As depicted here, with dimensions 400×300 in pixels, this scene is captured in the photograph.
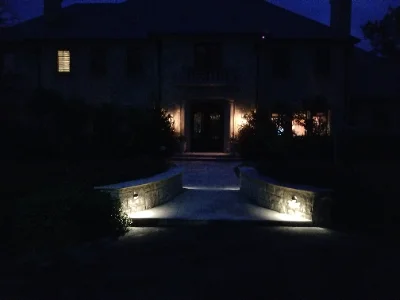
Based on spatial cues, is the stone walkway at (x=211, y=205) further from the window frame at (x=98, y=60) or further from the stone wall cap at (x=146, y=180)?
the window frame at (x=98, y=60)

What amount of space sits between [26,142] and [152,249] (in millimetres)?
11822

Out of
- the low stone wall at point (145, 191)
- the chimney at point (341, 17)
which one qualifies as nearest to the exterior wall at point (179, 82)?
the chimney at point (341, 17)

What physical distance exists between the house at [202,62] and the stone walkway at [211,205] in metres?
7.41

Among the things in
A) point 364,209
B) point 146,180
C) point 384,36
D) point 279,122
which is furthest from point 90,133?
point 384,36

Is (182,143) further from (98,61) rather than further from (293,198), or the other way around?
(293,198)

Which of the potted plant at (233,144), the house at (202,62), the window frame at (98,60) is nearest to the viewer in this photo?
the potted plant at (233,144)

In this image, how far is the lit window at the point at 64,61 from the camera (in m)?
21.5

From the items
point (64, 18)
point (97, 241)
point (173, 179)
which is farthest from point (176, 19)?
point (97, 241)

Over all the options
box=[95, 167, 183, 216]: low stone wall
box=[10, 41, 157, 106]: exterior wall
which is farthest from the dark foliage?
box=[95, 167, 183, 216]: low stone wall

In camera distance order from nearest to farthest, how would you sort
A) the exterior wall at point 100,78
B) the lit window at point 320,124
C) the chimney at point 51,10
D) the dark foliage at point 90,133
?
1. the dark foliage at point 90,133
2. the lit window at point 320,124
3. the exterior wall at point 100,78
4. the chimney at point 51,10

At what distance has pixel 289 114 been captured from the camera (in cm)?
1955

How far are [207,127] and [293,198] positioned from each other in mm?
12615

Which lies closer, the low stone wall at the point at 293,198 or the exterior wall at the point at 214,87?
the low stone wall at the point at 293,198

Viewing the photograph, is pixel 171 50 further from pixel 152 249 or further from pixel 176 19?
pixel 152 249
